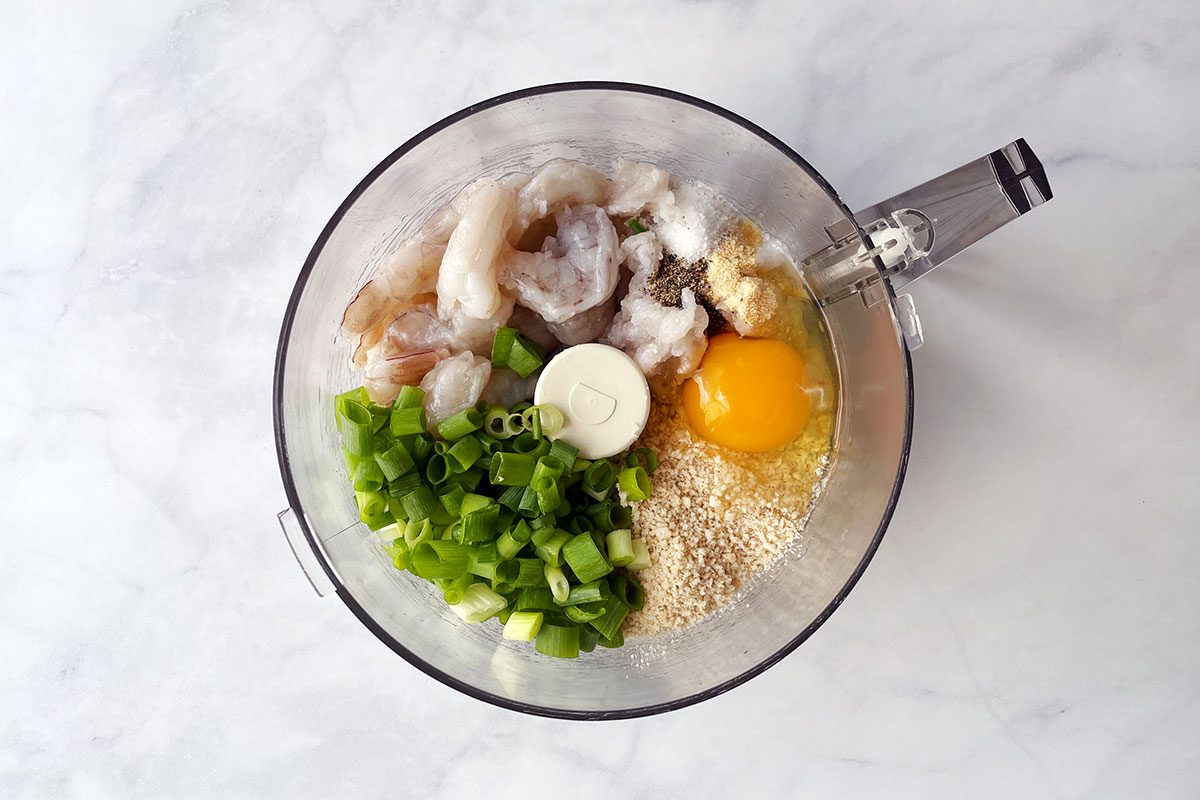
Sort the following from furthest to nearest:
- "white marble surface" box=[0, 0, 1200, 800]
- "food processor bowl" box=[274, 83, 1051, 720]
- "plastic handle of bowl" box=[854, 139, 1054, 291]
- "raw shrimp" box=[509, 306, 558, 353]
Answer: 1. "white marble surface" box=[0, 0, 1200, 800]
2. "raw shrimp" box=[509, 306, 558, 353]
3. "food processor bowl" box=[274, 83, 1051, 720]
4. "plastic handle of bowl" box=[854, 139, 1054, 291]

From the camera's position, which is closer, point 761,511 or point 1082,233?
point 761,511

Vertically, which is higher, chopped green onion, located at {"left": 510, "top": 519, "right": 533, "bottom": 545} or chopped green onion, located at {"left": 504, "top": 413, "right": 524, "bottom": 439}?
chopped green onion, located at {"left": 504, "top": 413, "right": 524, "bottom": 439}

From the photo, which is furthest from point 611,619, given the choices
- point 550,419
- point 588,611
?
point 550,419

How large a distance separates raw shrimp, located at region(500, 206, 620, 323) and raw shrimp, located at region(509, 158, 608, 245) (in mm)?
44

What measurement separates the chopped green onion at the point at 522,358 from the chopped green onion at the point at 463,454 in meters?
0.16

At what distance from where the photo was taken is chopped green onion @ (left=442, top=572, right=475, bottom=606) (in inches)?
62.8

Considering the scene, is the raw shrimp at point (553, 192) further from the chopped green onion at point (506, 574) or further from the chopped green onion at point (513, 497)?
the chopped green onion at point (506, 574)

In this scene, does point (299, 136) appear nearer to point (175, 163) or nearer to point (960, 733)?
point (175, 163)

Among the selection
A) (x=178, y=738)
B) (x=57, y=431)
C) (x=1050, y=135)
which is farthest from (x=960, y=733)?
(x=57, y=431)

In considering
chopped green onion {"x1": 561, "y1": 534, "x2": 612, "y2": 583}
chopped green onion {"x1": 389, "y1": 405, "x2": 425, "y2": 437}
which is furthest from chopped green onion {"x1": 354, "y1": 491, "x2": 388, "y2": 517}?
chopped green onion {"x1": 561, "y1": 534, "x2": 612, "y2": 583}

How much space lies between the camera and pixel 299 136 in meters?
1.87

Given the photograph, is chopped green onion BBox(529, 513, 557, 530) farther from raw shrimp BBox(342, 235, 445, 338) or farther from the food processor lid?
raw shrimp BBox(342, 235, 445, 338)

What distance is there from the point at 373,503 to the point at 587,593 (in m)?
0.40

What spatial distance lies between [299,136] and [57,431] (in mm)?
807
